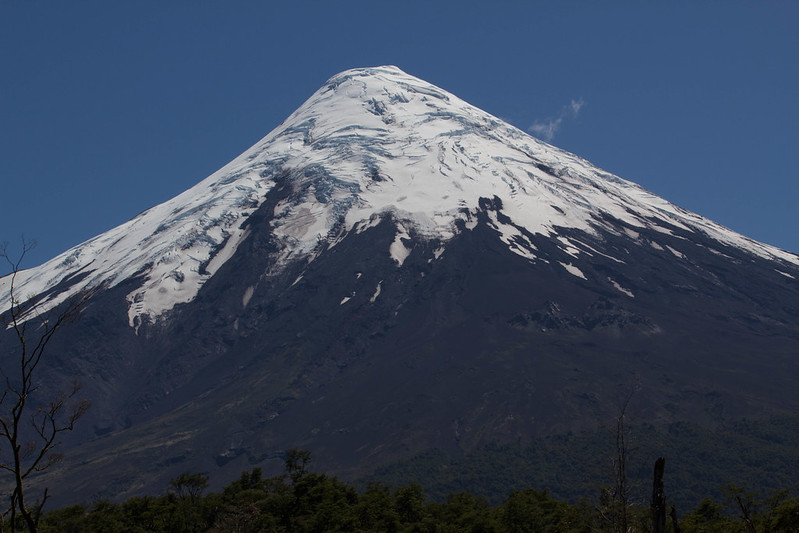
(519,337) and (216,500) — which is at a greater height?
(519,337)

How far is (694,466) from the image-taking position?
146 metres

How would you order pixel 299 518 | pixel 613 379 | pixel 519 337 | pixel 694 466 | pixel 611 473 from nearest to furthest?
pixel 611 473 → pixel 299 518 → pixel 694 466 → pixel 613 379 → pixel 519 337

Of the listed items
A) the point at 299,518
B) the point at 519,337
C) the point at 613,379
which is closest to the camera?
the point at 299,518

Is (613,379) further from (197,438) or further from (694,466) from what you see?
(197,438)

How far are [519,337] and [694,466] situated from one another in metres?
57.8

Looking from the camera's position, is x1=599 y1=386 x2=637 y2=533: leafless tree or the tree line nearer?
x1=599 y1=386 x2=637 y2=533: leafless tree

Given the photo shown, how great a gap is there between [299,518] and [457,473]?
9063 centimetres

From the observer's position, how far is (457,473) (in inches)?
5812

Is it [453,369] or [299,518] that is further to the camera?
[453,369]

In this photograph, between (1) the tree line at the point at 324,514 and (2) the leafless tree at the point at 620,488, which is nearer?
(2) the leafless tree at the point at 620,488

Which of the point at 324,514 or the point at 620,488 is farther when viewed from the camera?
the point at 324,514

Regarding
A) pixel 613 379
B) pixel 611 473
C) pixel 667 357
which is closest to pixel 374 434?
pixel 613 379

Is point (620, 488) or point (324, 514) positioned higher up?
point (620, 488)

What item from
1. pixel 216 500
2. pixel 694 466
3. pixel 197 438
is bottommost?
pixel 694 466
